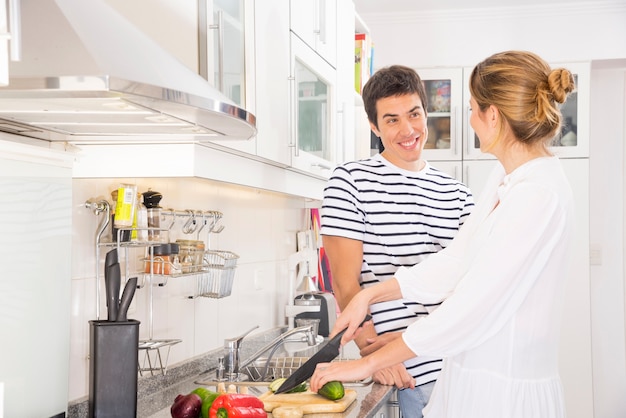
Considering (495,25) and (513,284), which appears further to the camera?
(495,25)

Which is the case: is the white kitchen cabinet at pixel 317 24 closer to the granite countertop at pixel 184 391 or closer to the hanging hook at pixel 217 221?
the hanging hook at pixel 217 221

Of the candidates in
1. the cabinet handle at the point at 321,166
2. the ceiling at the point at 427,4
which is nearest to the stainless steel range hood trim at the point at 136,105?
the cabinet handle at the point at 321,166

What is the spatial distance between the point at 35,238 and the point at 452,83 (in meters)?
3.44

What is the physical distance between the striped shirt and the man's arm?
2 centimetres

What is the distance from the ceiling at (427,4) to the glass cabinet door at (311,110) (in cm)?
177

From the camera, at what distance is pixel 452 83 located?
4.55 m

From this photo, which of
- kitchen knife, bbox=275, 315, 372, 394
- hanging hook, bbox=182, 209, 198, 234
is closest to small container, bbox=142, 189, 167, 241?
hanging hook, bbox=182, 209, 198, 234

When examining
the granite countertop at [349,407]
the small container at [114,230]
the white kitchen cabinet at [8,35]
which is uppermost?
the white kitchen cabinet at [8,35]

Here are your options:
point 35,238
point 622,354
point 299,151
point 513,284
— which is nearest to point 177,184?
point 299,151

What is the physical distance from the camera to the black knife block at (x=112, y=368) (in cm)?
149

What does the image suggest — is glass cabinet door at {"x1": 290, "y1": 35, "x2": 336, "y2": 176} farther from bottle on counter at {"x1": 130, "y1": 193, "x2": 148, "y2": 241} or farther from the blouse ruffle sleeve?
the blouse ruffle sleeve

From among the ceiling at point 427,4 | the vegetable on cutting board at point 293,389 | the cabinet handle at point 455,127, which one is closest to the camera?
the vegetable on cutting board at point 293,389

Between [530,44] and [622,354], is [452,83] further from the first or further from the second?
[622,354]

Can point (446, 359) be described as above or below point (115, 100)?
below
